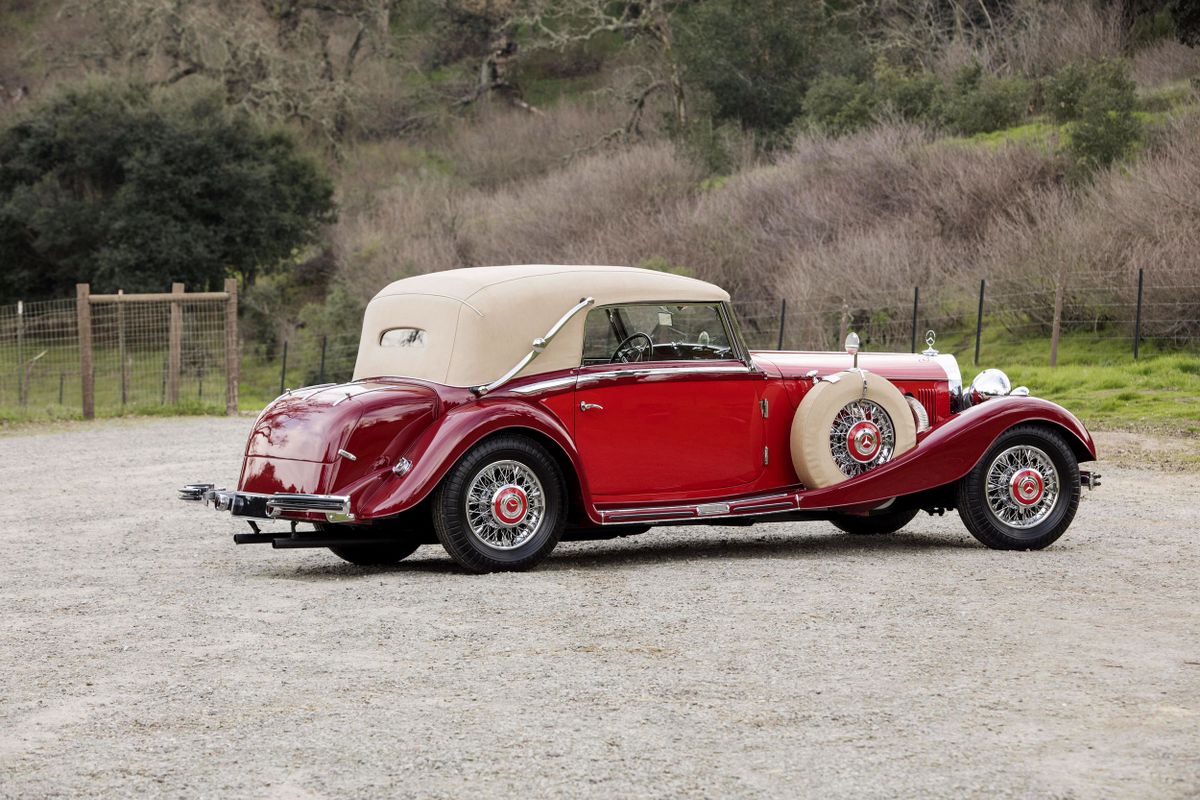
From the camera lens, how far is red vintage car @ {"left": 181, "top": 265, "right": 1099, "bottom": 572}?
894cm

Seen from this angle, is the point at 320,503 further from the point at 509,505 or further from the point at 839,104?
the point at 839,104

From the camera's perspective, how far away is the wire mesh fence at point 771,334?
24.9m

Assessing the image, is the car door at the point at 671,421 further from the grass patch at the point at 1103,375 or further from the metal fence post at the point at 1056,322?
the metal fence post at the point at 1056,322

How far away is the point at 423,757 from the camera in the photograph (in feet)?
17.7

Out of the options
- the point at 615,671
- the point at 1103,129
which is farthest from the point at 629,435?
the point at 1103,129

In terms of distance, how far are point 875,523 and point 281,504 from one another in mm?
4639

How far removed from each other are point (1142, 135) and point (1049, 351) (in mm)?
9416

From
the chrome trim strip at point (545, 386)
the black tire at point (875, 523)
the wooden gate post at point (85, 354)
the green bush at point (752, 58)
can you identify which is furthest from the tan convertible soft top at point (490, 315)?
the green bush at point (752, 58)

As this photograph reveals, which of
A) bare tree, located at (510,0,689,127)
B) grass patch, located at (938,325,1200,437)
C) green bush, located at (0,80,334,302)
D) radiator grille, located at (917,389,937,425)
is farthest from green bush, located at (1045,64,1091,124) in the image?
radiator grille, located at (917,389,937,425)

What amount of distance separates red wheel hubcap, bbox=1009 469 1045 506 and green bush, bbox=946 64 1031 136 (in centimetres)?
3075

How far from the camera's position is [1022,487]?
1022 centimetres

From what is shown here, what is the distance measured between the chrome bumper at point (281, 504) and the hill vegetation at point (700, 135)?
20247 millimetres

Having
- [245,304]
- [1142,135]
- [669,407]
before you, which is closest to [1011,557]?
[669,407]

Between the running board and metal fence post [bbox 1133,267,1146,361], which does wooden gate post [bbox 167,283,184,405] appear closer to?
metal fence post [bbox 1133,267,1146,361]
